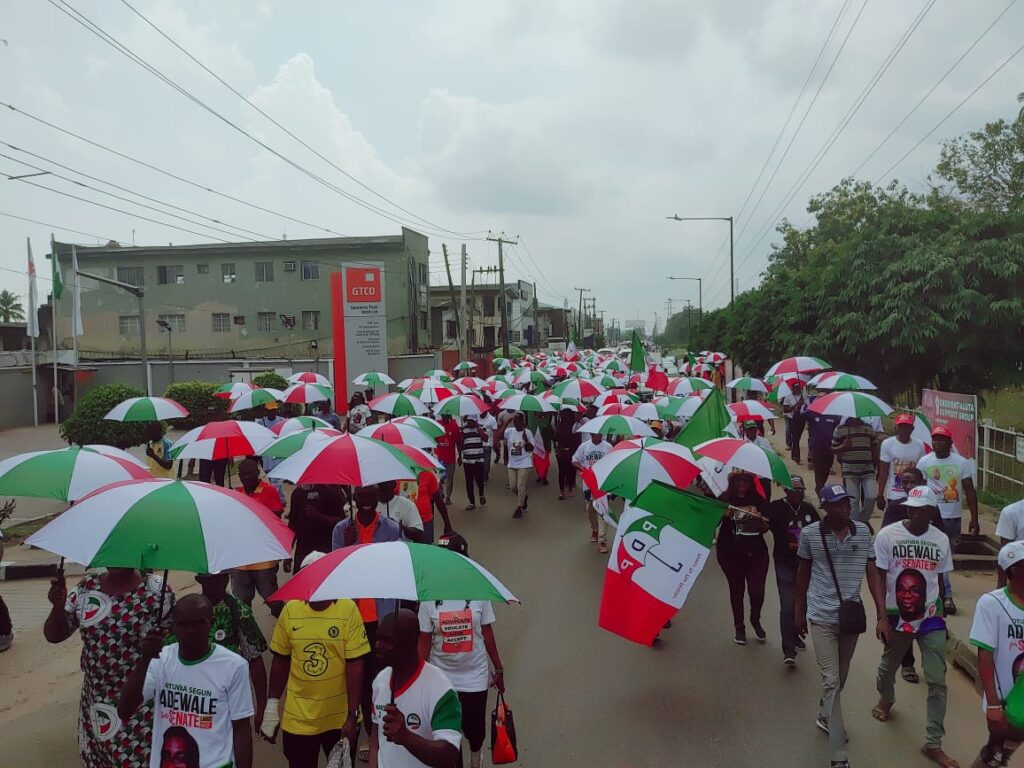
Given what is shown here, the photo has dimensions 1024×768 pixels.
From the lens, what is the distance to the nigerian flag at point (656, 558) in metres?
6.35

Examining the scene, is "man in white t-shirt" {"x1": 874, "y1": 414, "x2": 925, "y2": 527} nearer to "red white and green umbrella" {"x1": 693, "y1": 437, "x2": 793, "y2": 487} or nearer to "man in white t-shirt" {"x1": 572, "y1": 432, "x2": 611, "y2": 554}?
"red white and green umbrella" {"x1": 693, "y1": 437, "x2": 793, "y2": 487}

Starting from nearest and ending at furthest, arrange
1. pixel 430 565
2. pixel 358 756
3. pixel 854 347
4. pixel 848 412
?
pixel 430 565, pixel 358 756, pixel 848 412, pixel 854 347

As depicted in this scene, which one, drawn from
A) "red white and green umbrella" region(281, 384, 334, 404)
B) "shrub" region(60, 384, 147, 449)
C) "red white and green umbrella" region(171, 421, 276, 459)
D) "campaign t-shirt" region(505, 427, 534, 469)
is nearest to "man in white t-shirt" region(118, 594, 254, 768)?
"red white and green umbrella" region(171, 421, 276, 459)

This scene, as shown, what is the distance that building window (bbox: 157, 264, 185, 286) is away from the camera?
160 feet

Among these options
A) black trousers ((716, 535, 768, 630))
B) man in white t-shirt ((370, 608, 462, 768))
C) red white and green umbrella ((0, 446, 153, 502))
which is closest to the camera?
man in white t-shirt ((370, 608, 462, 768))

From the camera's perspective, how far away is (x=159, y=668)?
3621 millimetres

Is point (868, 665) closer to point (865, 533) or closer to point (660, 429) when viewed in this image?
point (865, 533)

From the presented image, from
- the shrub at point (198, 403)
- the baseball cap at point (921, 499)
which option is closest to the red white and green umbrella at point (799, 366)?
the baseball cap at point (921, 499)

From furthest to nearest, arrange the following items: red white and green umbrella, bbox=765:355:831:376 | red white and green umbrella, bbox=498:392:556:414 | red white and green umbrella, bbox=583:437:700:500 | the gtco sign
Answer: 1. the gtco sign
2. red white and green umbrella, bbox=765:355:831:376
3. red white and green umbrella, bbox=498:392:556:414
4. red white and green umbrella, bbox=583:437:700:500

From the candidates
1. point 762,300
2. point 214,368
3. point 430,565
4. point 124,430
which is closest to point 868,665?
point 430,565

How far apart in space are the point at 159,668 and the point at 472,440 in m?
9.35

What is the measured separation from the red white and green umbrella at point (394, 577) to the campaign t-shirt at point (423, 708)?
348mm

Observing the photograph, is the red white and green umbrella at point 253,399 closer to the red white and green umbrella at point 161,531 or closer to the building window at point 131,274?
the red white and green umbrella at point 161,531

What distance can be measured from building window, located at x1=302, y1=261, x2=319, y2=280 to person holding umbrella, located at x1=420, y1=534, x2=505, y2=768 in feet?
151
